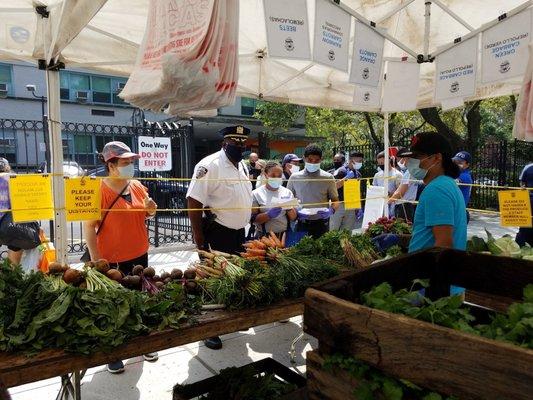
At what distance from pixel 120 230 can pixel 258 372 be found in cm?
186

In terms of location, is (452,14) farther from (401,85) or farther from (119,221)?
(119,221)

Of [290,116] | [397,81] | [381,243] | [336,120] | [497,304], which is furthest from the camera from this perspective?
[336,120]

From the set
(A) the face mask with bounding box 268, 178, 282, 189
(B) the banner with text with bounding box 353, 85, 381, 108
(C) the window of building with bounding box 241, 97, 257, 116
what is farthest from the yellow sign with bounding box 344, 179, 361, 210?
(C) the window of building with bounding box 241, 97, 257, 116

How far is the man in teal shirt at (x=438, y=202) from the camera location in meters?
2.60

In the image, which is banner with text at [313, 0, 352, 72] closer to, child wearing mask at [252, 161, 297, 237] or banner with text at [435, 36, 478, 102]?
banner with text at [435, 36, 478, 102]

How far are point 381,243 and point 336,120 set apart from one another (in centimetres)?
1979

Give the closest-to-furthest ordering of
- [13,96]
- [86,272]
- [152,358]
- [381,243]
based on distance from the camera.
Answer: [86,272], [152,358], [381,243], [13,96]

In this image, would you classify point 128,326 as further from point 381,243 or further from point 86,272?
point 381,243

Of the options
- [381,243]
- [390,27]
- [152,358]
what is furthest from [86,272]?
[390,27]

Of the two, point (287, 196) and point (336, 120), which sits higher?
point (336, 120)

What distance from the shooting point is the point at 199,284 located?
2.66 metres

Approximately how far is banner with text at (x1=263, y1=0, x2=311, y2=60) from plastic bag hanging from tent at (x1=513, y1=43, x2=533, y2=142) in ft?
5.20

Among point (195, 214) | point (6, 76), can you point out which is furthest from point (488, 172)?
point (6, 76)

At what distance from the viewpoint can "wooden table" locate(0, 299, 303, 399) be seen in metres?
1.76
